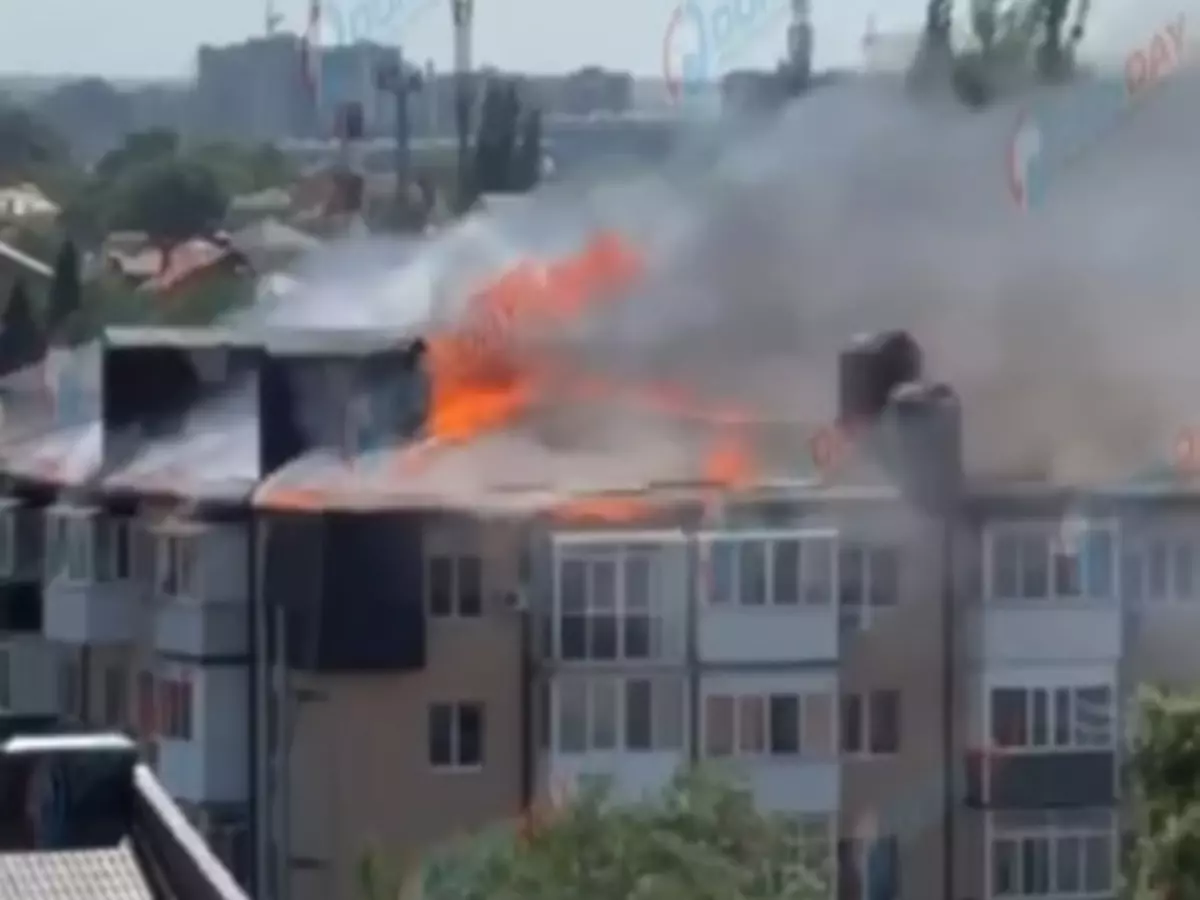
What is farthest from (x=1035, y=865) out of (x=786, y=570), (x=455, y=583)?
(x=455, y=583)

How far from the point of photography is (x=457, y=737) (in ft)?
19.8

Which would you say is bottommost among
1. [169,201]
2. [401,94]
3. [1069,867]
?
[1069,867]

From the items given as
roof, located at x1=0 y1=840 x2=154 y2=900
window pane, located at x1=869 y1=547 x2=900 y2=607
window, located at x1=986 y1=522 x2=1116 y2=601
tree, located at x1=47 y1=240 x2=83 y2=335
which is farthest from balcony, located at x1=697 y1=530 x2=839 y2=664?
tree, located at x1=47 y1=240 x2=83 y2=335

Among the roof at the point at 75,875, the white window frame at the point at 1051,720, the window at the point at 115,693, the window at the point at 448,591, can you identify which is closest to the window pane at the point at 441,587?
the window at the point at 448,591

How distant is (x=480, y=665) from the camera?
6.02 metres

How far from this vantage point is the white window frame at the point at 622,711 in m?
6.04

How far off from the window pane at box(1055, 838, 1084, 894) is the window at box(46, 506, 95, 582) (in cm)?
182

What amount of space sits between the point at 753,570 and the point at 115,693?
128 cm

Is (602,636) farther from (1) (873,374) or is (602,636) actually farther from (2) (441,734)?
(1) (873,374)

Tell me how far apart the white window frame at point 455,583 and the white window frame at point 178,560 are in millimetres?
500

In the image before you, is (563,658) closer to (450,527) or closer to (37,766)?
(450,527)

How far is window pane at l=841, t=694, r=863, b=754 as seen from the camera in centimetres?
617

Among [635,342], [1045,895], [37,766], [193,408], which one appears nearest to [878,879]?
[1045,895]

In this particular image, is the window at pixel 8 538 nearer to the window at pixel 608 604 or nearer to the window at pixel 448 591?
the window at pixel 448 591
